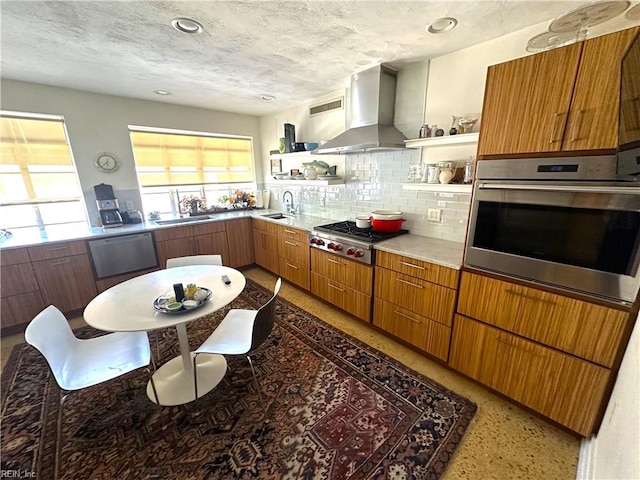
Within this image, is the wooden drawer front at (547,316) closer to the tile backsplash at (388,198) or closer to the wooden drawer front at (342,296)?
the tile backsplash at (388,198)

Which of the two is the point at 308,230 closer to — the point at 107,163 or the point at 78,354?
the point at 78,354

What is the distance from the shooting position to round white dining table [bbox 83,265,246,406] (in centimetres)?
143

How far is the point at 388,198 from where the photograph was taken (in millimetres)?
2760

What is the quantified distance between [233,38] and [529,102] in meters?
1.97

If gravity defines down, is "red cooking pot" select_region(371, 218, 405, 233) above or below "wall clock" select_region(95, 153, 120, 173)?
below

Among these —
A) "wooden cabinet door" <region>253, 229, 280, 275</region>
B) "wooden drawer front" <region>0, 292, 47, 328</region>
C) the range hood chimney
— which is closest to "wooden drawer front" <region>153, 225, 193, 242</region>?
"wooden cabinet door" <region>253, 229, 280, 275</region>

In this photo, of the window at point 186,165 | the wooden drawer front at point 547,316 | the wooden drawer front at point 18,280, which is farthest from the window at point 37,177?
the wooden drawer front at point 547,316

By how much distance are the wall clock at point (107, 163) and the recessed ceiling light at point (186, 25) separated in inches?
90.9

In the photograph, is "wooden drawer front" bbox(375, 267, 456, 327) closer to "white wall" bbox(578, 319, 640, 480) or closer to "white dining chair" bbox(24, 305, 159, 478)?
"white wall" bbox(578, 319, 640, 480)

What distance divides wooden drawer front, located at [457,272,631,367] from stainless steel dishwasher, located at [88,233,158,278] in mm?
3467

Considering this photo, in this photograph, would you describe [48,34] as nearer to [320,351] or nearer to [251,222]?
[251,222]

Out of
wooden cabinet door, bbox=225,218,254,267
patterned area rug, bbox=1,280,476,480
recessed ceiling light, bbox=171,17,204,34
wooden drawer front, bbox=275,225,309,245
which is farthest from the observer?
wooden cabinet door, bbox=225,218,254,267

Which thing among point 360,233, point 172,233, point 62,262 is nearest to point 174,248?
point 172,233

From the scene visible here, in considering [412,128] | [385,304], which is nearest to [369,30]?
[412,128]
